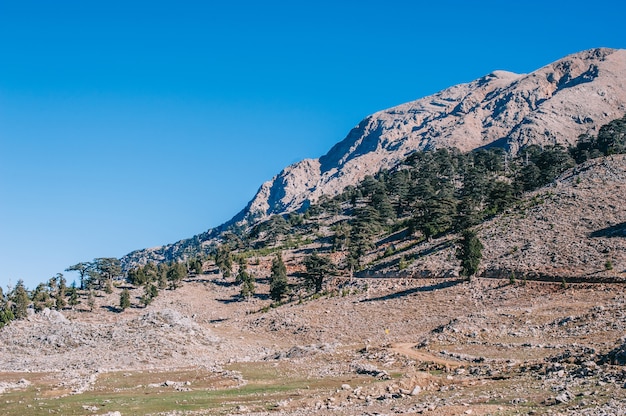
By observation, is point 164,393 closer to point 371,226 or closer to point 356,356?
point 356,356

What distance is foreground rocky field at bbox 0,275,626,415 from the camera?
3044 cm

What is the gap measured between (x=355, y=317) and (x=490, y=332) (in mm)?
23948

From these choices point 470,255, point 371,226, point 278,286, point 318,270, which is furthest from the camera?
point 371,226

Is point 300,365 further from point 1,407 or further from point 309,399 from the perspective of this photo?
point 1,407

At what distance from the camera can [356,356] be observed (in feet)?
170

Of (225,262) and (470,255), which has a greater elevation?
(225,262)

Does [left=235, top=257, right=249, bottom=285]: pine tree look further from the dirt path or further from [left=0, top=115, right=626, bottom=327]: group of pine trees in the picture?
the dirt path

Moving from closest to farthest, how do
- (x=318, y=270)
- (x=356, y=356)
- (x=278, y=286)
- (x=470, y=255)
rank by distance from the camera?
(x=356, y=356) < (x=470, y=255) < (x=278, y=286) < (x=318, y=270)

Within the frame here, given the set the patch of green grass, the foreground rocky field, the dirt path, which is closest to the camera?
the foreground rocky field

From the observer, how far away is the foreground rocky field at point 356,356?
30.4 m

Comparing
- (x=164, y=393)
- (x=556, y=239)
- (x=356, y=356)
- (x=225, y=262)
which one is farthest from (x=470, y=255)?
(x=225, y=262)

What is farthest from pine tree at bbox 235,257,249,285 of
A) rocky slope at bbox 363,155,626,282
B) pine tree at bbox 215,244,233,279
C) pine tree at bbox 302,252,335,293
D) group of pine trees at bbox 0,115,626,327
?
rocky slope at bbox 363,155,626,282

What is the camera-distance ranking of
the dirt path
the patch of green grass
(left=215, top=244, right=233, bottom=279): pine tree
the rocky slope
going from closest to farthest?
the patch of green grass < the dirt path < the rocky slope < (left=215, top=244, right=233, bottom=279): pine tree

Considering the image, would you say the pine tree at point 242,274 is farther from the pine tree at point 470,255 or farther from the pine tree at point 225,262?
the pine tree at point 470,255
